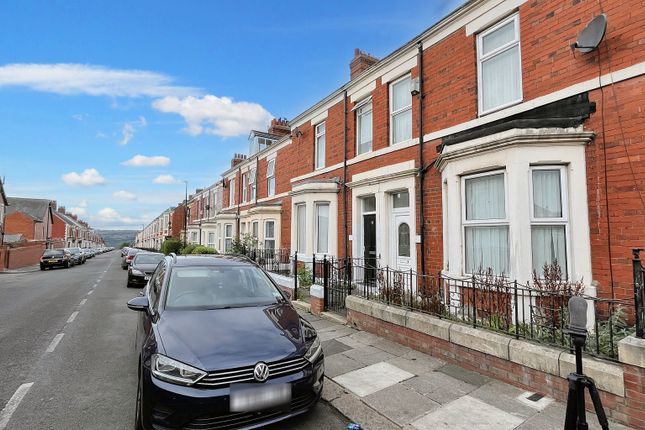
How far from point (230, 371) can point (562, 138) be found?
572 cm

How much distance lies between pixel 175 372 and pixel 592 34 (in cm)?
708

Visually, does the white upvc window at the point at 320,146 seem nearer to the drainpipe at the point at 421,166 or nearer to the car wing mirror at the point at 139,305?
the drainpipe at the point at 421,166

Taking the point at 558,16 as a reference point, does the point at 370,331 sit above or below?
below

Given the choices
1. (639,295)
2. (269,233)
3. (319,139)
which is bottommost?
(639,295)

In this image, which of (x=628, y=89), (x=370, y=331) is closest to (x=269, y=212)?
(x=370, y=331)

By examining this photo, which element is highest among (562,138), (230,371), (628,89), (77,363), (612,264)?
(628,89)

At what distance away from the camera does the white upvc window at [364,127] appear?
10.4 m

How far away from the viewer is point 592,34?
17.4 ft

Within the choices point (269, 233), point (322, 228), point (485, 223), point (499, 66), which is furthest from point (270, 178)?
point (485, 223)

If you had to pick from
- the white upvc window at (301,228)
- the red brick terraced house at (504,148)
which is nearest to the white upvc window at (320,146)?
the white upvc window at (301,228)

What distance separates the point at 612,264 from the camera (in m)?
5.01

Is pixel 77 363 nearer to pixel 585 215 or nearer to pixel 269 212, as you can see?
pixel 585 215

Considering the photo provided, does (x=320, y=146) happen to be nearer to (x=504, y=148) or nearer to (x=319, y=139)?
(x=319, y=139)

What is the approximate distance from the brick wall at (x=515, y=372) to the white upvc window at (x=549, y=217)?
202 centimetres
